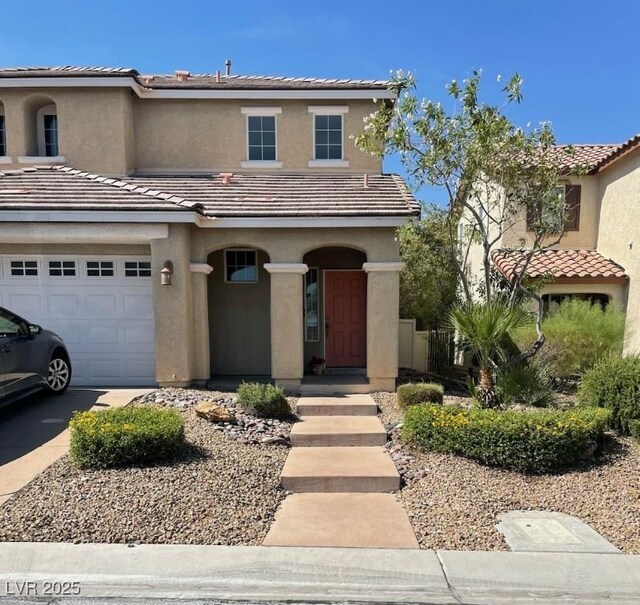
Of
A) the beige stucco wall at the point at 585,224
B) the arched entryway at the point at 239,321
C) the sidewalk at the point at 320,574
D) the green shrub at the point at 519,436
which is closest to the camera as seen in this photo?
the sidewalk at the point at 320,574

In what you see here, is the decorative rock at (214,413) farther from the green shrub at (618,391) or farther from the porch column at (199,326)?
the green shrub at (618,391)

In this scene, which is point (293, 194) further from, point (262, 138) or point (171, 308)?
point (171, 308)

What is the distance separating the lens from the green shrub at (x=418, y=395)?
7906 millimetres

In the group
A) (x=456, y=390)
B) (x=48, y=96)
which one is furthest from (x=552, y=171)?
(x=48, y=96)

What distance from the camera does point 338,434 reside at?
692 cm

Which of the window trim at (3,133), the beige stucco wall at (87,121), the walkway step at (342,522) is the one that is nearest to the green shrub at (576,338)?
the walkway step at (342,522)

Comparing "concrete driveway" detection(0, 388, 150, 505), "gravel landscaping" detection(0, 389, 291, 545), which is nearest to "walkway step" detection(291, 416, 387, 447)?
"gravel landscaping" detection(0, 389, 291, 545)

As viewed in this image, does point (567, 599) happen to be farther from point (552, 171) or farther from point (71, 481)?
point (552, 171)

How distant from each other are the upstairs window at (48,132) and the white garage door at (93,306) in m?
4.23

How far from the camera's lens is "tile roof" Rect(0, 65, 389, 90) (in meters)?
11.4

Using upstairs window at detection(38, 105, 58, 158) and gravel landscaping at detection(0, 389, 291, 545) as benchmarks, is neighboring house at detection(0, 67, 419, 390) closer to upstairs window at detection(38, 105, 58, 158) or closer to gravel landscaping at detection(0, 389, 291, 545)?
upstairs window at detection(38, 105, 58, 158)

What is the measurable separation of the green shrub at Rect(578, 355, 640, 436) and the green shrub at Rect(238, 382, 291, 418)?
15.1ft

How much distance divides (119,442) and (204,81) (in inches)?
417

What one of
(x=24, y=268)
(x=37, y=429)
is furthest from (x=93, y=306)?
(x=37, y=429)
